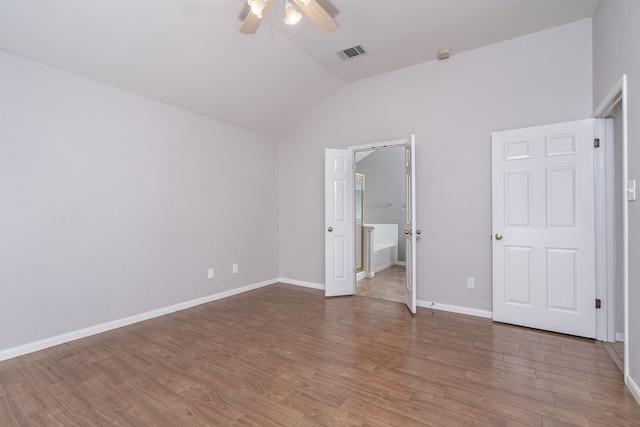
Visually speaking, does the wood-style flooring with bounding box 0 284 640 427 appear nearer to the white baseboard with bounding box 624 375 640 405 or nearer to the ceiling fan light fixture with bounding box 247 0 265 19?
the white baseboard with bounding box 624 375 640 405

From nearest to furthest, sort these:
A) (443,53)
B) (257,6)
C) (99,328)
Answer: (257,6)
(99,328)
(443,53)

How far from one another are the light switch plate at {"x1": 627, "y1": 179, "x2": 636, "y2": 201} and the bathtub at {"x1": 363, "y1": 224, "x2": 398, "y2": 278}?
11.6 ft

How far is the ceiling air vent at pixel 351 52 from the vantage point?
360cm

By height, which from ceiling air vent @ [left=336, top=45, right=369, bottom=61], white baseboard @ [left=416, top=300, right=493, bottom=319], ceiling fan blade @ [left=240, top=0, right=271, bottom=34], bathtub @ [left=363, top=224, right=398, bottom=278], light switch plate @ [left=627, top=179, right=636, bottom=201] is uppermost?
ceiling air vent @ [left=336, top=45, right=369, bottom=61]

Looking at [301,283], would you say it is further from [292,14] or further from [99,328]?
[292,14]

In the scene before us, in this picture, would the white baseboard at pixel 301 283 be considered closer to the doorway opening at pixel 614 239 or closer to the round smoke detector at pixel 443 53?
the doorway opening at pixel 614 239

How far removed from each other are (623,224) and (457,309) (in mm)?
1890

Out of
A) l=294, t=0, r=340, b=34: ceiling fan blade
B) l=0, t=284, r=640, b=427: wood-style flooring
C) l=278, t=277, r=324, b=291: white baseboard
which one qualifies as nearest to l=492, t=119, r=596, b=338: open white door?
l=0, t=284, r=640, b=427: wood-style flooring

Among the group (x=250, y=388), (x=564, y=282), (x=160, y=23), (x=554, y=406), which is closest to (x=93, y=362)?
(x=250, y=388)

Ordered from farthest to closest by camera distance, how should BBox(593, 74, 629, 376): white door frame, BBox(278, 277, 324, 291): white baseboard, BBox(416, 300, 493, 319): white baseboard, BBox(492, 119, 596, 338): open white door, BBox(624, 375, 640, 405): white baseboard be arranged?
BBox(278, 277, 324, 291): white baseboard → BBox(416, 300, 493, 319): white baseboard → BBox(492, 119, 596, 338): open white door → BBox(593, 74, 629, 376): white door frame → BBox(624, 375, 640, 405): white baseboard

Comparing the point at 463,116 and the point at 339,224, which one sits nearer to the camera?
the point at 463,116

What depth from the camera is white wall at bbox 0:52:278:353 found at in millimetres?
2584

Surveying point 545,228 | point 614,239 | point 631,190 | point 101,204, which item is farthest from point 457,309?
point 101,204

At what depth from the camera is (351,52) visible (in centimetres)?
370
